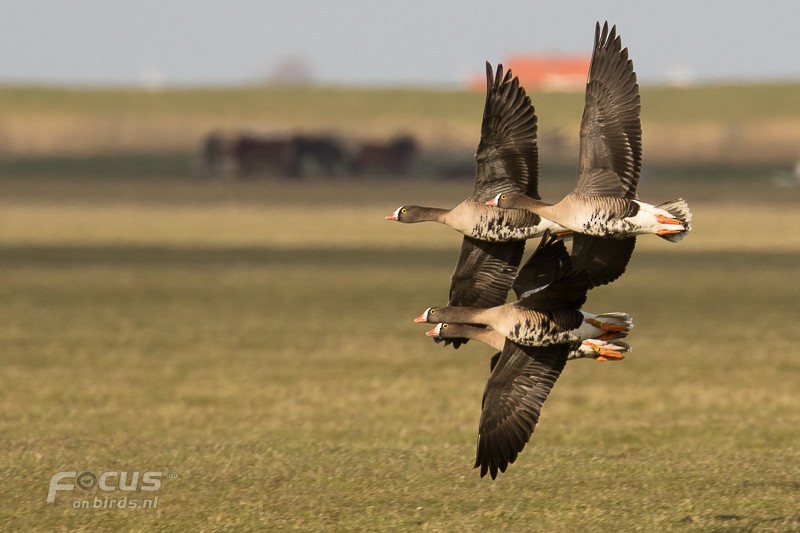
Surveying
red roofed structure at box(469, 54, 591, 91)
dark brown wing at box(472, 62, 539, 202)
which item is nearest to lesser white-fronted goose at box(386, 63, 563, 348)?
dark brown wing at box(472, 62, 539, 202)

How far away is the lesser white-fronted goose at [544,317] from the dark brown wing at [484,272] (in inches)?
17.2

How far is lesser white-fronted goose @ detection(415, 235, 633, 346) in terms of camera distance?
11.9 m

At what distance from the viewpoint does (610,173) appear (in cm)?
1192

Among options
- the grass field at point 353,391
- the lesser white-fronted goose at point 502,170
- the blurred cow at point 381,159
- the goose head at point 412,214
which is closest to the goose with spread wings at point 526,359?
the lesser white-fronted goose at point 502,170

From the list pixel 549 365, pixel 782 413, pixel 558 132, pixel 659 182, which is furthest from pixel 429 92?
pixel 549 365

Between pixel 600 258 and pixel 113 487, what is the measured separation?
558 cm

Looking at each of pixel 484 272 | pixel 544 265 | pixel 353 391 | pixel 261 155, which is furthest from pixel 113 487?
pixel 261 155

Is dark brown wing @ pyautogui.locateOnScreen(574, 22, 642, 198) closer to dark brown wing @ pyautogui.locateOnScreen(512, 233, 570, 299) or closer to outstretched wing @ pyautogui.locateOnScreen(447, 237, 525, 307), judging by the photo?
dark brown wing @ pyautogui.locateOnScreen(512, 233, 570, 299)

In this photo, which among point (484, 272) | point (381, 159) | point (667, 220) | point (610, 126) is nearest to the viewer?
point (667, 220)

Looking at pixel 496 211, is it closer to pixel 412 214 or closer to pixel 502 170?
pixel 502 170

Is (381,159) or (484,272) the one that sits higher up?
(484,272)

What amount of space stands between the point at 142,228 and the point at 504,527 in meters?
42.9

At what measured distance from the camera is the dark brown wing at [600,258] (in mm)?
12172

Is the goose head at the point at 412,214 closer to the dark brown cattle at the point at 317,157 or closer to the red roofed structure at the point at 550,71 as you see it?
the dark brown cattle at the point at 317,157
